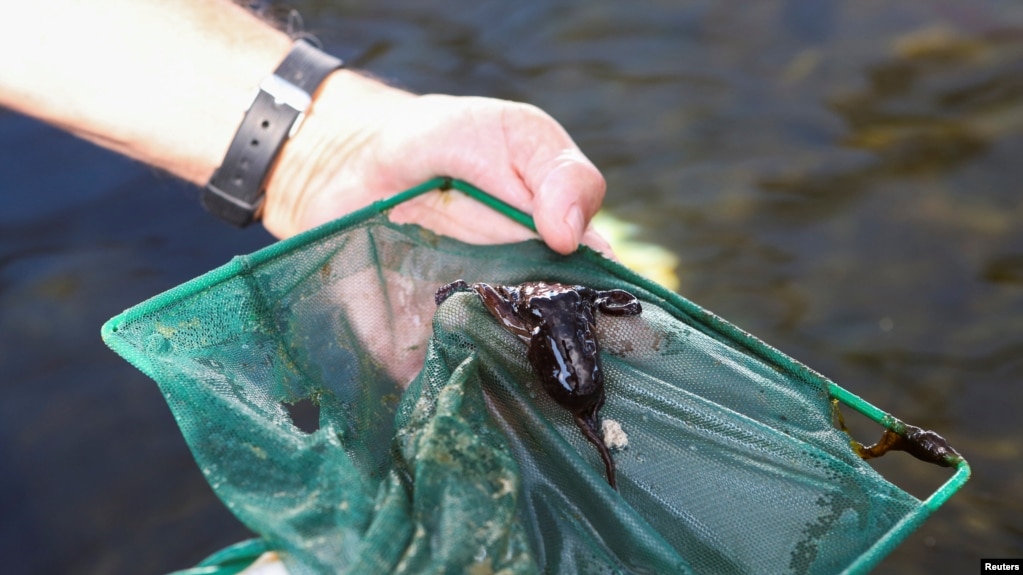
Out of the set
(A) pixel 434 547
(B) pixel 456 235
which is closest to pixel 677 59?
(B) pixel 456 235

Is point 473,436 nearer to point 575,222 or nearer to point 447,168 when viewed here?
point 575,222

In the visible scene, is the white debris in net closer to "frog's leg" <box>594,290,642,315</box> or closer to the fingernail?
"frog's leg" <box>594,290,642,315</box>

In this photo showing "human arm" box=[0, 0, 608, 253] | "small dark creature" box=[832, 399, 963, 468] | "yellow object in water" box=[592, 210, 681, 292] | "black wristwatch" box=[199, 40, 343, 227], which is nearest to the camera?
"small dark creature" box=[832, 399, 963, 468]

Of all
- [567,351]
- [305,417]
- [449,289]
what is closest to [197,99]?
[305,417]

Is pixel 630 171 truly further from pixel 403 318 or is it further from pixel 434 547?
pixel 434 547

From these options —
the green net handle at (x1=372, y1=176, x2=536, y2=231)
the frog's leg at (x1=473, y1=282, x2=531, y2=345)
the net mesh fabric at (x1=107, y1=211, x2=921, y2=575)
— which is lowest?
the net mesh fabric at (x1=107, y1=211, x2=921, y2=575)

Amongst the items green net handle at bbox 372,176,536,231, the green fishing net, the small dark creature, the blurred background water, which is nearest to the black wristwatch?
the blurred background water
